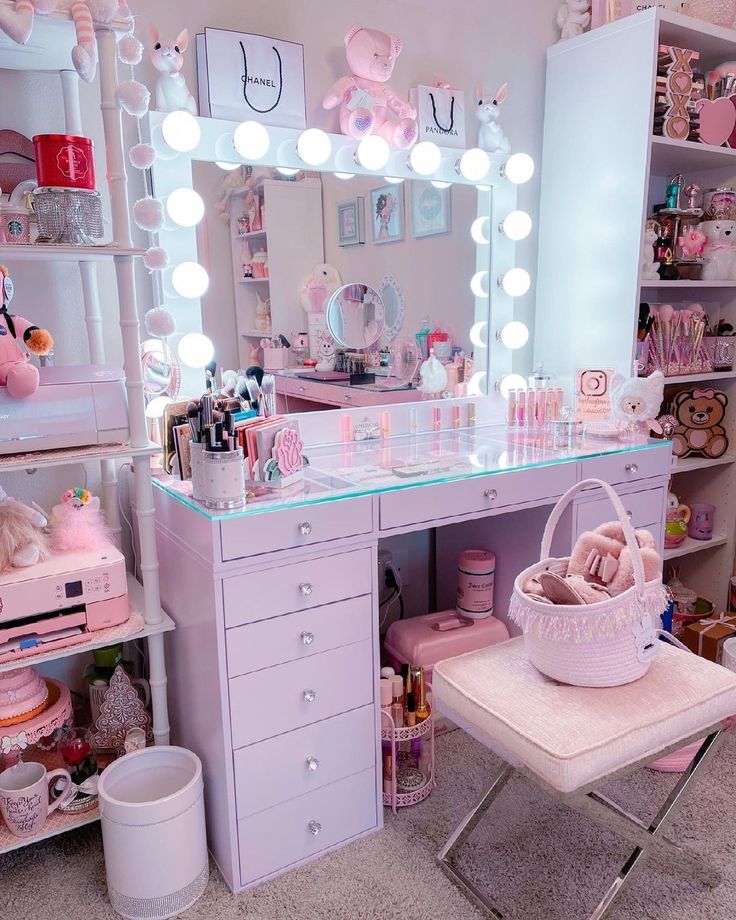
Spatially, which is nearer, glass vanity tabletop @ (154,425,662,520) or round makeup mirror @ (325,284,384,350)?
glass vanity tabletop @ (154,425,662,520)

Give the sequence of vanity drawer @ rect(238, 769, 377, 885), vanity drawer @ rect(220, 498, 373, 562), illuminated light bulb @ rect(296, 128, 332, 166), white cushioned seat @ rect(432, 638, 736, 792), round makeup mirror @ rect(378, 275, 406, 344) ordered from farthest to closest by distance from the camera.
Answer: round makeup mirror @ rect(378, 275, 406, 344)
illuminated light bulb @ rect(296, 128, 332, 166)
vanity drawer @ rect(238, 769, 377, 885)
vanity drawer @ rect(220, 498, 373, 562)
white cushioned seat @ rect(432, 638, 736, 792)

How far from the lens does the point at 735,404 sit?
276 centimetres

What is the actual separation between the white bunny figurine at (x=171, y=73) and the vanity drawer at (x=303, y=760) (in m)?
1.52

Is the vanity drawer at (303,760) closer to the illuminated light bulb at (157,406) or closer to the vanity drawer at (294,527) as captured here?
the vanity drawer at (294,527)

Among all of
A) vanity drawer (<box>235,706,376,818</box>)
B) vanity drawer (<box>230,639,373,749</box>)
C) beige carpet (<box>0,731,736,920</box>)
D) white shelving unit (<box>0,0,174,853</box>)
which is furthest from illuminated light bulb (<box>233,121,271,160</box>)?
beige carpet (<box>0,731,736,920</box>)

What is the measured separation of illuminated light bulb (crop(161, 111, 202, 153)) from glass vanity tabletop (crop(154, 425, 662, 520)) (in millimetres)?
826

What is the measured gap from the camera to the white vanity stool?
1.29 metres

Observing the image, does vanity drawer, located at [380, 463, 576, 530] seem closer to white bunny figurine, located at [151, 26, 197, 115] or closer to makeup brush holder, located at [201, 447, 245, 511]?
makeup brush holder, located at [201, 447, 245, 511]

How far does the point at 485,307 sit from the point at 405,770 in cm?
145

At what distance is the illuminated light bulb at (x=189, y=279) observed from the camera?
1.92 metres

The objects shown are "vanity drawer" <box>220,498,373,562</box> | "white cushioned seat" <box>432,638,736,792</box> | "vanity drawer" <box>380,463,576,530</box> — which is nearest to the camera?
"white cushioned seat" <box>432,638,736,792</box>

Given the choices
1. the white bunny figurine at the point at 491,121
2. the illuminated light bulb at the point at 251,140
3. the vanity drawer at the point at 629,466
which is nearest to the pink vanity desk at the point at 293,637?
the vanity drawer at the point at 629,466

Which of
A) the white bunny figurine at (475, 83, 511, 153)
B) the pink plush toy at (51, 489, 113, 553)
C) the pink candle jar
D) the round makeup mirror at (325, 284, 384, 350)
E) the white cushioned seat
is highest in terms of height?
the white bunny figurine at (475, 83, 511, 153)

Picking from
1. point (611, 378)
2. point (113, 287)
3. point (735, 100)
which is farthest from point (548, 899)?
point (735, 100)
